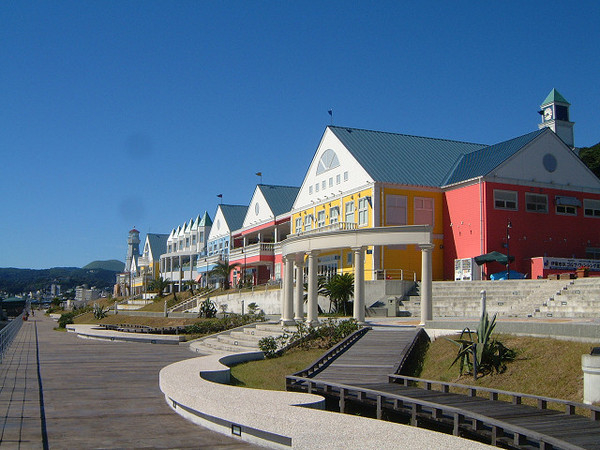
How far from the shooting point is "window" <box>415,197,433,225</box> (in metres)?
38.8

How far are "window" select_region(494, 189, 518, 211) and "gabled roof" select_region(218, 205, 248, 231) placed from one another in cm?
3896

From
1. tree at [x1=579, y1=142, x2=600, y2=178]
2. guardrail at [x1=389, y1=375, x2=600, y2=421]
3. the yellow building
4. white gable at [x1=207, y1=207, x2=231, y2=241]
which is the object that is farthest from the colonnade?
tree at [x1=579, y1=142, x2=600, y2=178]

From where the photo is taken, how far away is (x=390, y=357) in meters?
16.7

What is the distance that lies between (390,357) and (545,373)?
449 centimetres

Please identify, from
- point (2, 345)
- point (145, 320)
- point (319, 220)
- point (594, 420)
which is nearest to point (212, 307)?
point (145, 320)

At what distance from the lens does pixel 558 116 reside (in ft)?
211

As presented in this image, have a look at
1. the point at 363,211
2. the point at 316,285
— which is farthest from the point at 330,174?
the point at 316,285

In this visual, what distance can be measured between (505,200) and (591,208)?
731 cm

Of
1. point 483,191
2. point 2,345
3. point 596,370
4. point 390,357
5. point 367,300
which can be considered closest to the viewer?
point 596,370

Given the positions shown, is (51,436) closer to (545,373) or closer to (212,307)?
A: (545,373)

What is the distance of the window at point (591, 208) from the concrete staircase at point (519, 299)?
1360 centimetres

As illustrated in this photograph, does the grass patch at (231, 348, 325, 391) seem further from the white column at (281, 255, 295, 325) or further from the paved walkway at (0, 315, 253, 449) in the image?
the white column at (281, 255, 295, 325)

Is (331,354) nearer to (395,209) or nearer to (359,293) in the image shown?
(359,293)

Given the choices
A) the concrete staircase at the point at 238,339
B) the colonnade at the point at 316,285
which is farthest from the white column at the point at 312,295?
the concrete staircase at the point at 238,339
